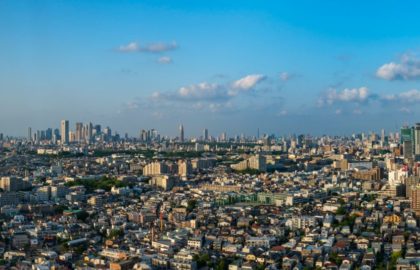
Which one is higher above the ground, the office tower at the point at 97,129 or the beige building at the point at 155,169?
the office tower at the point at 97,129

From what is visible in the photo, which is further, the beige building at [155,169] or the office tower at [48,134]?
the office tower at [48,134]

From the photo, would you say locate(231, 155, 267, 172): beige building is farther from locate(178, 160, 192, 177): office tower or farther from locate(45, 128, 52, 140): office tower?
locate(45, 128, 52, 140): office tower

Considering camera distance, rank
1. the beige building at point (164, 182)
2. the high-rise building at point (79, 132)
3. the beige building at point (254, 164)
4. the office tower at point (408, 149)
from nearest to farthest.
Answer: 1. the beige building at point (164, 182)
2. the beige building at point (254, 164)
3. the office tower at point (408, 149)
4. the high-rise building at point (79, 132)

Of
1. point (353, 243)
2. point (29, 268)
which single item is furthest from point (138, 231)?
point (353, 243)

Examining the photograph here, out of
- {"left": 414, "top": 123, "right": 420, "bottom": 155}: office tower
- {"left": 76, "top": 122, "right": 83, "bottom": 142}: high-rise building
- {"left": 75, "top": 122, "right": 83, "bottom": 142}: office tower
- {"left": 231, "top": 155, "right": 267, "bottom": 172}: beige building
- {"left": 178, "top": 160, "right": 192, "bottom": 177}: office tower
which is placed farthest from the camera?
{"left": 75, "top": 122, "right": 83, "bottom": 142}: office tower

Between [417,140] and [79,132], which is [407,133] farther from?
[79,132]

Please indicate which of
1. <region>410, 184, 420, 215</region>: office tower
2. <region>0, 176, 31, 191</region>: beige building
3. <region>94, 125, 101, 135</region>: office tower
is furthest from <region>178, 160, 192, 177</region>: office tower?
<region>94, 125, 101, 135</region>: office tower

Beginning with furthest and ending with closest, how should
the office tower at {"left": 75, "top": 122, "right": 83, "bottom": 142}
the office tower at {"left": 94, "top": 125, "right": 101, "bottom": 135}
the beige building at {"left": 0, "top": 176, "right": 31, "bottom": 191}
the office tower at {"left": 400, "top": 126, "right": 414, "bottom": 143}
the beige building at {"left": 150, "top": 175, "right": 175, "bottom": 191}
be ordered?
the office tower at {"left": 94, "top": 125, "right": 101, "bottom": 135}
the office tower at {"left": 75, "top": 122, "right": 83, "bottom": 142}
the office tower at {"left": 400, "top": 126, "right": 414, "bottom": 143}
the beige building at {"left": 150, "top": 175, "right": 175, "bottom": 191}
the beige building at {"left": 0, "top": 176, "right": 31, "bottom": 191}

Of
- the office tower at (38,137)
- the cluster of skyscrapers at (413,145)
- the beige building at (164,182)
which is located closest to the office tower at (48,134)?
the office tower at (38,137)

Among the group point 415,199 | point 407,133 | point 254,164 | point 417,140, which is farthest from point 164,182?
point 407,133

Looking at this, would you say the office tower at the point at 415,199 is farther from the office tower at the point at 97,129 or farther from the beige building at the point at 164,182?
the office tower at the point at 97,129

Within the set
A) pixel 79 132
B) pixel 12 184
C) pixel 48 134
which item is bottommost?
pixel 12 184

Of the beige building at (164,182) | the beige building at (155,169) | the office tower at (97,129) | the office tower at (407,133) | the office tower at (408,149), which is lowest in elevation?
the beige building at (164,182)
